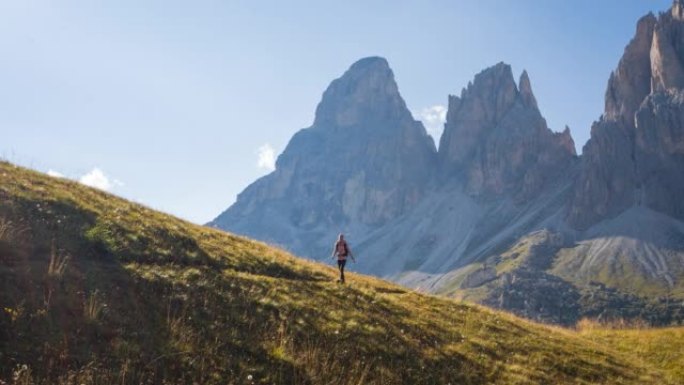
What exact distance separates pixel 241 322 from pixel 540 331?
19.6 m

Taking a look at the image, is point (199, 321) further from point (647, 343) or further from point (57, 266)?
point (647, 343)

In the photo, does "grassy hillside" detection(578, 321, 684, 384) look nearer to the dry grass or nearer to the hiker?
the hiker

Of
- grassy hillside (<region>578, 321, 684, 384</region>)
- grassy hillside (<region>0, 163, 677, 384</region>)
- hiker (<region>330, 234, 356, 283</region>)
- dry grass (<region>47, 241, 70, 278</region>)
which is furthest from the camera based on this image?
hiker (<region>330, 234, 356, 283</region>)

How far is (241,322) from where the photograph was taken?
51.9ft

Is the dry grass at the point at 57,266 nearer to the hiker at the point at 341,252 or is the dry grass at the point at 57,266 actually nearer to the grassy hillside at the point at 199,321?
the grassy hillside at the point at 199,321

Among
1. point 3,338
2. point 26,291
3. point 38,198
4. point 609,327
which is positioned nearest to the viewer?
point 3,338

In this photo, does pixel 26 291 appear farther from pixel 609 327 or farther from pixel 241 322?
pixel 609 327

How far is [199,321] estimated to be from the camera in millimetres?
14992

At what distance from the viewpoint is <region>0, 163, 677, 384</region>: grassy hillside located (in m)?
12.1

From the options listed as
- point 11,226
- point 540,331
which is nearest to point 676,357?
point 540,331

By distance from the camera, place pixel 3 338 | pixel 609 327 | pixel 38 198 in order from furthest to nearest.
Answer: pixel 609 327 < pixel 38 198 < pixel 3 338

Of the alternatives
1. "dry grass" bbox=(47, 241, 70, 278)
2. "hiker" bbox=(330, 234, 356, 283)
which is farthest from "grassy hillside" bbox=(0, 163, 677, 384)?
"hiker" bbox=(330, 234, 356, 283)

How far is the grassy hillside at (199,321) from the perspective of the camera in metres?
12.1

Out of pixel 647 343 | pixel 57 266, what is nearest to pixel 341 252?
pixel 57 266
